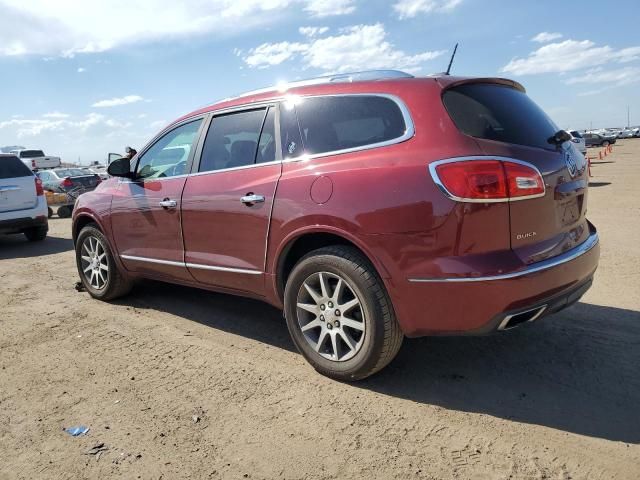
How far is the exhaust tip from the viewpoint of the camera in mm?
2854

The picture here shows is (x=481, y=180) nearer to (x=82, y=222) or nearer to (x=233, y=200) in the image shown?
(x=233, y=200)

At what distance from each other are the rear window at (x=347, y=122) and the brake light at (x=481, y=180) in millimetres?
434

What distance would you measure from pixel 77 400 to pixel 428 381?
7.26 feet

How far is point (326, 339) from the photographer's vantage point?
3.46 m

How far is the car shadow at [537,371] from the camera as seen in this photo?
293cm

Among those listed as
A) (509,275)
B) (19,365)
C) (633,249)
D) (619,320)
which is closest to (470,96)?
(509,275)

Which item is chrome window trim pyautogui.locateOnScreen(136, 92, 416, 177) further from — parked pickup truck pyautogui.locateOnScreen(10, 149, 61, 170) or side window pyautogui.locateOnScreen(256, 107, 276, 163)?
parked pickup truck pyautogui.locateOnScreen(10, 149, 61, 170)

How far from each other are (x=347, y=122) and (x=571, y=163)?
4.57 feet

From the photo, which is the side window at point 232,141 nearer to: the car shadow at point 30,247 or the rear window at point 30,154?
the car shadow at point 30,247

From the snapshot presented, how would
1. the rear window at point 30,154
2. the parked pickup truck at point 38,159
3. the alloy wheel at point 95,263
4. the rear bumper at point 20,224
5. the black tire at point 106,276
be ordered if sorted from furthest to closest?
the rear window at point 30,154 → the parked pickup truck at point 38,159 → the rear bumper at point 20,224 → the alloy wheel at point 95,263 → the black tire at point 106,276

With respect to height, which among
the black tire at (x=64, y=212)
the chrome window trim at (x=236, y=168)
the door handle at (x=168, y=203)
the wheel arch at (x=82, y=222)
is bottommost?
the black tire at (x=64, y=212)

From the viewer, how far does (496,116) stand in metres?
3.13

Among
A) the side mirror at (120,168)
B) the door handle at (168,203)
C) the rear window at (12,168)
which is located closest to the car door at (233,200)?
the door handle at (168,203)

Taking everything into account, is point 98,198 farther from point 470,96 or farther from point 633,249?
point 633,249
